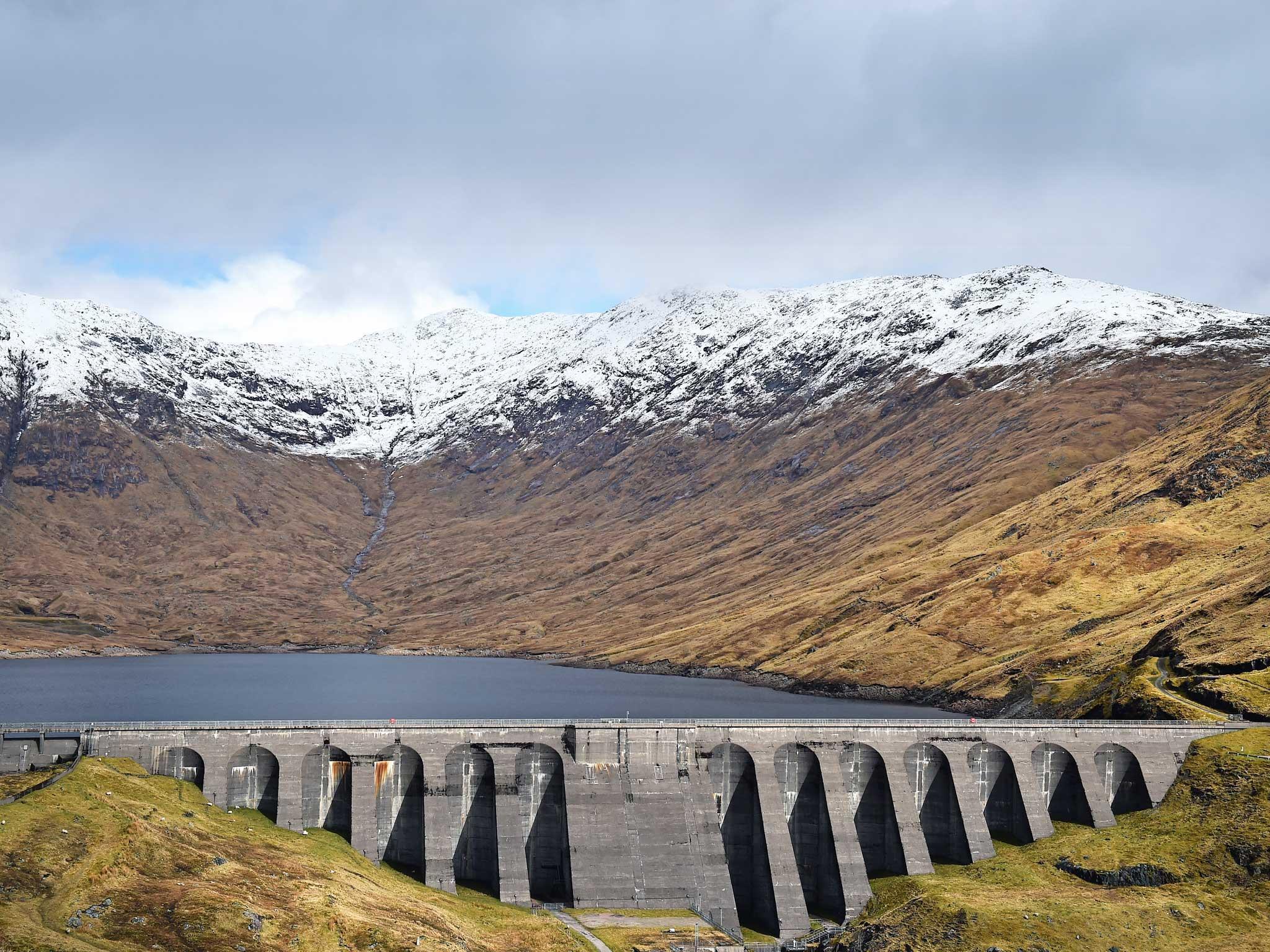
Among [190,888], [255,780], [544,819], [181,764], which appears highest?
[181,764]

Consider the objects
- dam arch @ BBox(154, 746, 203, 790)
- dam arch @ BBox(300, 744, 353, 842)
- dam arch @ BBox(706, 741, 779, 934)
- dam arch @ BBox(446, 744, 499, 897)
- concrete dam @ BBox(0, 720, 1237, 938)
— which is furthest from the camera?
dam arch @ BBox(706, 741, 779, 934)

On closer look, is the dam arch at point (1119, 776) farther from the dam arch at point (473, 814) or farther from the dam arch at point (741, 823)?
the dam arch at point (473, 814)

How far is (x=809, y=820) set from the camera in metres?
122

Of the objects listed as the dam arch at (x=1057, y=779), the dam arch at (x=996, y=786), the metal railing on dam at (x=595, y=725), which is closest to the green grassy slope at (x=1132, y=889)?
the dam arch at (x=1057, y=779)

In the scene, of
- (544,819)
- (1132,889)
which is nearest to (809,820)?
(544,819)

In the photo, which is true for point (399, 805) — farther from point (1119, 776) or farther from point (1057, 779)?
point (1119, 776)

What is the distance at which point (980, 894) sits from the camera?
108500 millimetres

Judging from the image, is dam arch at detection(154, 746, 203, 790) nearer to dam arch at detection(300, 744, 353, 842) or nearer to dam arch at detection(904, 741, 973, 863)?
dam arch at detection(300, 744, 353, 842)

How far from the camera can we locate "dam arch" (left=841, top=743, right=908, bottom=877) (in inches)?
4818

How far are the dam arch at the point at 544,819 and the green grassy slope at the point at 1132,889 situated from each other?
25.7 meters

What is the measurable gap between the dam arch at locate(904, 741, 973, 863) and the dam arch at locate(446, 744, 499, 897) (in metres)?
40.2

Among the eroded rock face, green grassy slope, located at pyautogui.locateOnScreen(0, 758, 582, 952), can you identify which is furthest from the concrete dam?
the eroded rock face

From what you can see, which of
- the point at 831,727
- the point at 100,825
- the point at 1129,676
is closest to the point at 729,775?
the point at 831,727

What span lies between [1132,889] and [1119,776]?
22590 mm
